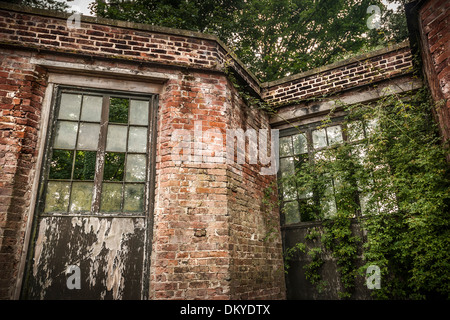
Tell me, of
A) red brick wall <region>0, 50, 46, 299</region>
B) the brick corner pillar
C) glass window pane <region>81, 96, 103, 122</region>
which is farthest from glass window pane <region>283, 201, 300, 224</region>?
red brick wall <region>0, 50, 46, 299</region>

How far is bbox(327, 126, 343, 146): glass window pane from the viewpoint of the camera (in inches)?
204

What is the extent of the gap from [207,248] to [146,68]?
106 inches

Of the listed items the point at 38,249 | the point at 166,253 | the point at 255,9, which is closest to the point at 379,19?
the point at 255,9

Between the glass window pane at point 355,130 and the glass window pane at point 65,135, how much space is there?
4164 millimetres

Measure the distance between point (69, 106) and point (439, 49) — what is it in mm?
4813

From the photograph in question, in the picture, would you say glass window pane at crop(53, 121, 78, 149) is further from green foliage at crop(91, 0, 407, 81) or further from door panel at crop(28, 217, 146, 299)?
green foliage at crop(91, 0, 407, 81)

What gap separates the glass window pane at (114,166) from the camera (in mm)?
3760

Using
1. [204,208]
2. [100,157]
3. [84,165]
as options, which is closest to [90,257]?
[84,165]

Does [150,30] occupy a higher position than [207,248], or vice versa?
[150,30]

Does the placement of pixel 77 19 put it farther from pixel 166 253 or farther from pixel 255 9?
pixel 255 9

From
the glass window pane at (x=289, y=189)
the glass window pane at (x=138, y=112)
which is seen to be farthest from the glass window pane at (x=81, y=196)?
the glass window pane at (x=289, y=189)

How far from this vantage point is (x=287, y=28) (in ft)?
38.3

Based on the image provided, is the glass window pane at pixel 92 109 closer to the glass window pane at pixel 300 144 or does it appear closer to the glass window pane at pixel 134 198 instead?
the glass window pane at pixel 134 198

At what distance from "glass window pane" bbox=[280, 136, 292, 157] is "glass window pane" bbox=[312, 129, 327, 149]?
1.56ft
